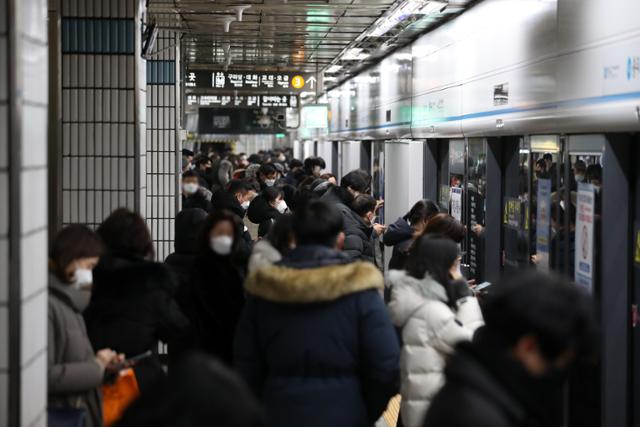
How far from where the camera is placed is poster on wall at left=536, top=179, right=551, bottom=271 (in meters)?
6.46

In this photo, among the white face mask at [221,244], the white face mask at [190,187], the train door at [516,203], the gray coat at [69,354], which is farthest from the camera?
the white face mask at [190,187]

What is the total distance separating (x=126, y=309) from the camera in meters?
4.31

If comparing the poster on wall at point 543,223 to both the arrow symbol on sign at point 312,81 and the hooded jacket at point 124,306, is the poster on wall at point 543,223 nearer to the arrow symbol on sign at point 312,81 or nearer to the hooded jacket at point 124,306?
the hooded jacket at point 124,306

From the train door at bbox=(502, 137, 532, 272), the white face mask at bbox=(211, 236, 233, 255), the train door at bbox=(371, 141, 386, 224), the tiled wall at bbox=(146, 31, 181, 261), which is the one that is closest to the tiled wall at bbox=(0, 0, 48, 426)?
the white face mask at bbox=(211, 236, 233, 255)

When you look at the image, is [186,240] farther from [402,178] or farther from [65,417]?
[402,178]

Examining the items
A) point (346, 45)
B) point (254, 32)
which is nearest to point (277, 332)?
point (254, 32)

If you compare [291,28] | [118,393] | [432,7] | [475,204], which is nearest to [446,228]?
[118,393]

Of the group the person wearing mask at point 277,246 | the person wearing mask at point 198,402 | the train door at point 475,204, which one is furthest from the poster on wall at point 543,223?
the person wearing mask at point 198,402

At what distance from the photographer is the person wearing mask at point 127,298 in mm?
4301

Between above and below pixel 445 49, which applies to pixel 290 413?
below

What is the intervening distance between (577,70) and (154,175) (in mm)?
4891

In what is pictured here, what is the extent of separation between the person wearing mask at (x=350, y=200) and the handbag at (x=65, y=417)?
131 inches

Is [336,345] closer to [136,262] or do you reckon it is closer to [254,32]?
[136,262]

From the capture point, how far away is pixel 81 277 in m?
3.89
